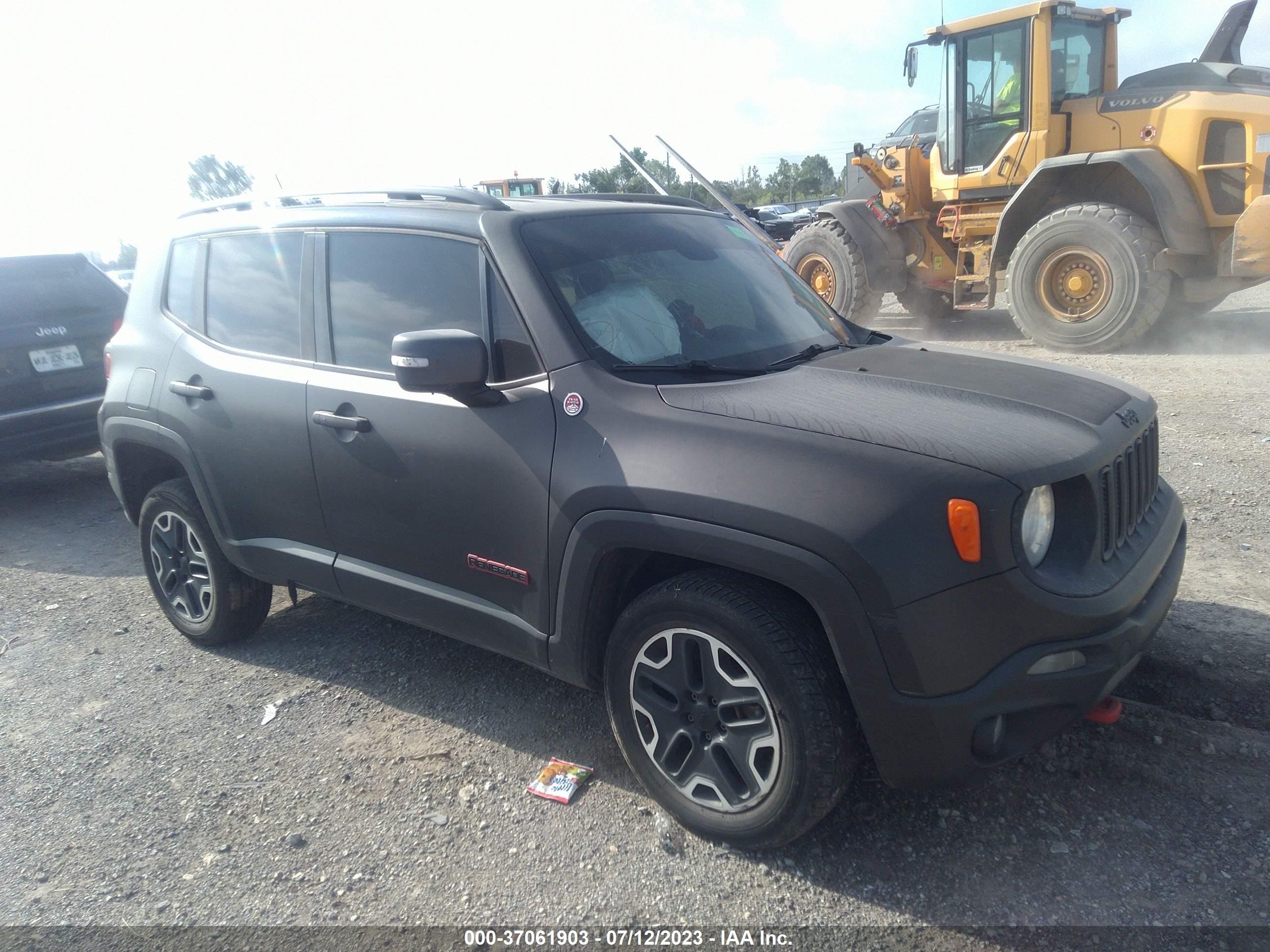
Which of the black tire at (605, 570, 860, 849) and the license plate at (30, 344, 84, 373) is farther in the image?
the license plate at (30, 344, 84, 373)

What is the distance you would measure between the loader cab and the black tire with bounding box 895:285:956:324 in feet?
5.43

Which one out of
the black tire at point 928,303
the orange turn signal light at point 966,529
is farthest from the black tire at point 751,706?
the black tire at point 928,303

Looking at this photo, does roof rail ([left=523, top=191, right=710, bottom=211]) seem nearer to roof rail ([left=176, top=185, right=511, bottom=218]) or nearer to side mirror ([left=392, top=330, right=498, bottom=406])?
roof rail ([left=176, top=185, right=511, bottom=218])

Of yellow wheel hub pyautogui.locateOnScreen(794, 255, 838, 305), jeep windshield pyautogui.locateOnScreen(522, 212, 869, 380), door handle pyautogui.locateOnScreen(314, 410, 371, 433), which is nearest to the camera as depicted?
jeep windshield pyautogui.locateOnScreen(522, 212, 869, 380)

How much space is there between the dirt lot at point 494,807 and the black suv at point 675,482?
1.10ft

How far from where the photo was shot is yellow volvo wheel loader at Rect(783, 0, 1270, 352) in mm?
8500

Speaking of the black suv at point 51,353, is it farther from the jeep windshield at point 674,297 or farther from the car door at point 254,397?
the jeep windshield at point 674,297

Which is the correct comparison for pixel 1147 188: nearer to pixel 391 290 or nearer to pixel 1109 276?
pixel 1109 276

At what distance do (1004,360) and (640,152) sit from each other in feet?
30.0

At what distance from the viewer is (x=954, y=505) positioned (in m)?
2.24

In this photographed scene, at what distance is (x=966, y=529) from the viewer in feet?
7.32

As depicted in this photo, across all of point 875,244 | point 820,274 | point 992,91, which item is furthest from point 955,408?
point 820,274

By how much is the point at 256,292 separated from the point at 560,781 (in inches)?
94.6

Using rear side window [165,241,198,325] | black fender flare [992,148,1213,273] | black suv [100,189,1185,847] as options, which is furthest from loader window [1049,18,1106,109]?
rear side window [165,241,198,325]
